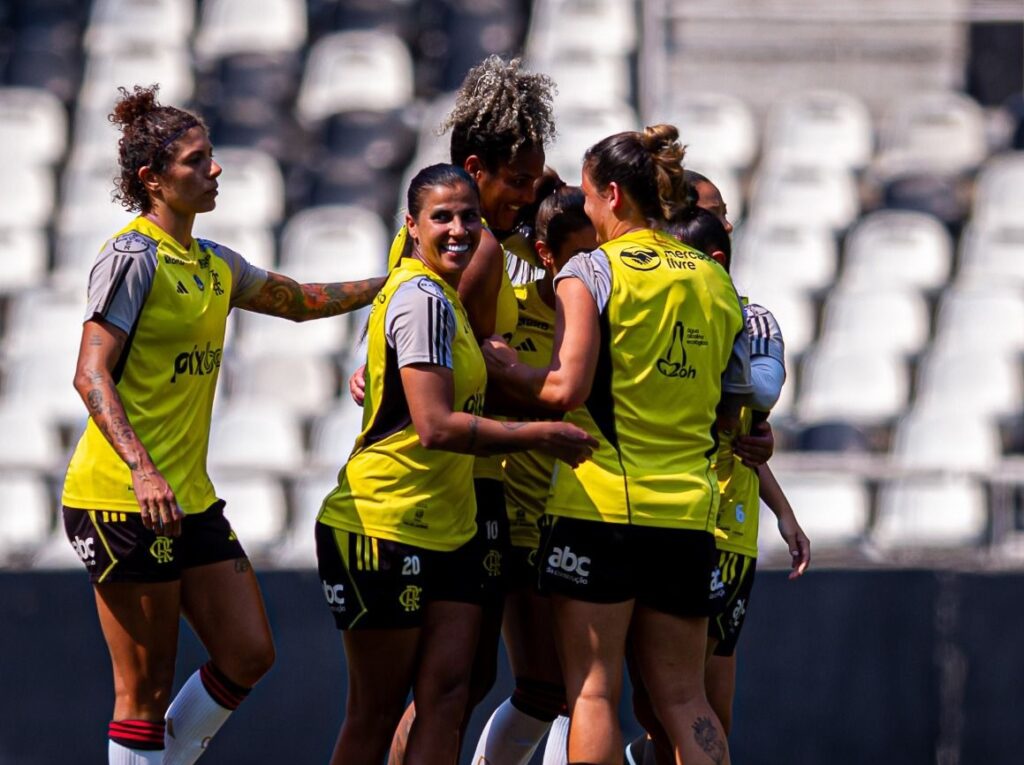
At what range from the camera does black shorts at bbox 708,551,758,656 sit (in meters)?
5.02

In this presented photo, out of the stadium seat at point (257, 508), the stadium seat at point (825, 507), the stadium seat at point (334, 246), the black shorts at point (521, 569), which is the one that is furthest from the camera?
the stadium seat at point (334, 246)

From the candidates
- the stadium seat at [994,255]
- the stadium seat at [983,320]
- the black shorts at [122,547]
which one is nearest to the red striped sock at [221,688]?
the black shorts at [122,547]

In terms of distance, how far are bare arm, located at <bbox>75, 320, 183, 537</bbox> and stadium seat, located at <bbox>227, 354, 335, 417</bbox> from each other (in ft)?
17.6

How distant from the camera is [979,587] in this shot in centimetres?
714

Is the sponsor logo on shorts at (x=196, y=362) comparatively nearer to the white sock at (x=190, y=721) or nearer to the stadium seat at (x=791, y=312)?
the white sock at (x=190, y=721)

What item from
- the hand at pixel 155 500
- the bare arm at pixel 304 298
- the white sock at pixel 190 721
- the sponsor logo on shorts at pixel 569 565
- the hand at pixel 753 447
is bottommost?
the white sock at pixel 190 721

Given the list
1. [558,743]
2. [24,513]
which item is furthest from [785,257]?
[558,743]

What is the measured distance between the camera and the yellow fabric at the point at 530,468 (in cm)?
524

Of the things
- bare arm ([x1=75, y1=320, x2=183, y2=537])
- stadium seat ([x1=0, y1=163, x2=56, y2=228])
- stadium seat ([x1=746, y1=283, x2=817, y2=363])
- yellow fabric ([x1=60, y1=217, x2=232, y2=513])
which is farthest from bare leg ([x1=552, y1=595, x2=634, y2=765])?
stadium seat ([x1=0, y1=163, x2=56, y2=228])

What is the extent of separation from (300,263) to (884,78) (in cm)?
450

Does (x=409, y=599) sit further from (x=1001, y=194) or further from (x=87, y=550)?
(x=1001, y=194)

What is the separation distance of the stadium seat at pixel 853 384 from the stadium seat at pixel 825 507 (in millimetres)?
1091

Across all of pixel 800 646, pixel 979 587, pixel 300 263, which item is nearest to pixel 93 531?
pixel 800 646

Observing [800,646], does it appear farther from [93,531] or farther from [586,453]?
[93,531]
